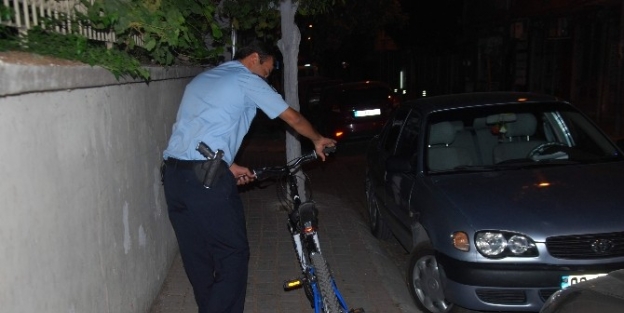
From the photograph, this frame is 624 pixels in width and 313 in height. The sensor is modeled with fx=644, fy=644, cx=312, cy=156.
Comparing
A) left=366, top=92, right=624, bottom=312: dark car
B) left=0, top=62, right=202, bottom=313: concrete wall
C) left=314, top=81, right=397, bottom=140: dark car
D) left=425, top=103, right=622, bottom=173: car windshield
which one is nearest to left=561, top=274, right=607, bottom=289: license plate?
left=366, top=92, right=624, bottom=312: dark car

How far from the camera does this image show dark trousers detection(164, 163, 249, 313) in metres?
3.96

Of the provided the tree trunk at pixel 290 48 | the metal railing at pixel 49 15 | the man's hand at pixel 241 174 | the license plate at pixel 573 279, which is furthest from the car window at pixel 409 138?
the metal railing at pixel 49 15

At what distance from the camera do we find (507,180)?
203 inches

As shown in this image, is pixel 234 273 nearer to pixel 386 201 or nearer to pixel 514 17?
pixel 386 201

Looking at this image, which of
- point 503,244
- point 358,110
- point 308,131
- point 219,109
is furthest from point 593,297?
point 358,110

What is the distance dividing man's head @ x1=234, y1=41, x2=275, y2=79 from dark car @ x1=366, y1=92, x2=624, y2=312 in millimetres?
1725

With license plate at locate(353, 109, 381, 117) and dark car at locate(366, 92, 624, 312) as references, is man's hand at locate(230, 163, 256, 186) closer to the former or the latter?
dark car at locate(366, 92, 624, 312)

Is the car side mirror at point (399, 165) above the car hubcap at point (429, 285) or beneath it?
above

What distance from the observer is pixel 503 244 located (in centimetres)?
442

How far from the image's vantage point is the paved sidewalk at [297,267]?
5.18 metres

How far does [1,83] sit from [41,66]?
0.45 metres

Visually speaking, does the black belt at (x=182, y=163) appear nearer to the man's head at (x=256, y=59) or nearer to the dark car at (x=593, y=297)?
the man's head at (x=256, y=59)

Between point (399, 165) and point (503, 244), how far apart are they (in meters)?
1.46

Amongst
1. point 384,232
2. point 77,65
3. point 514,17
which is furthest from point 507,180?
point 514,17
